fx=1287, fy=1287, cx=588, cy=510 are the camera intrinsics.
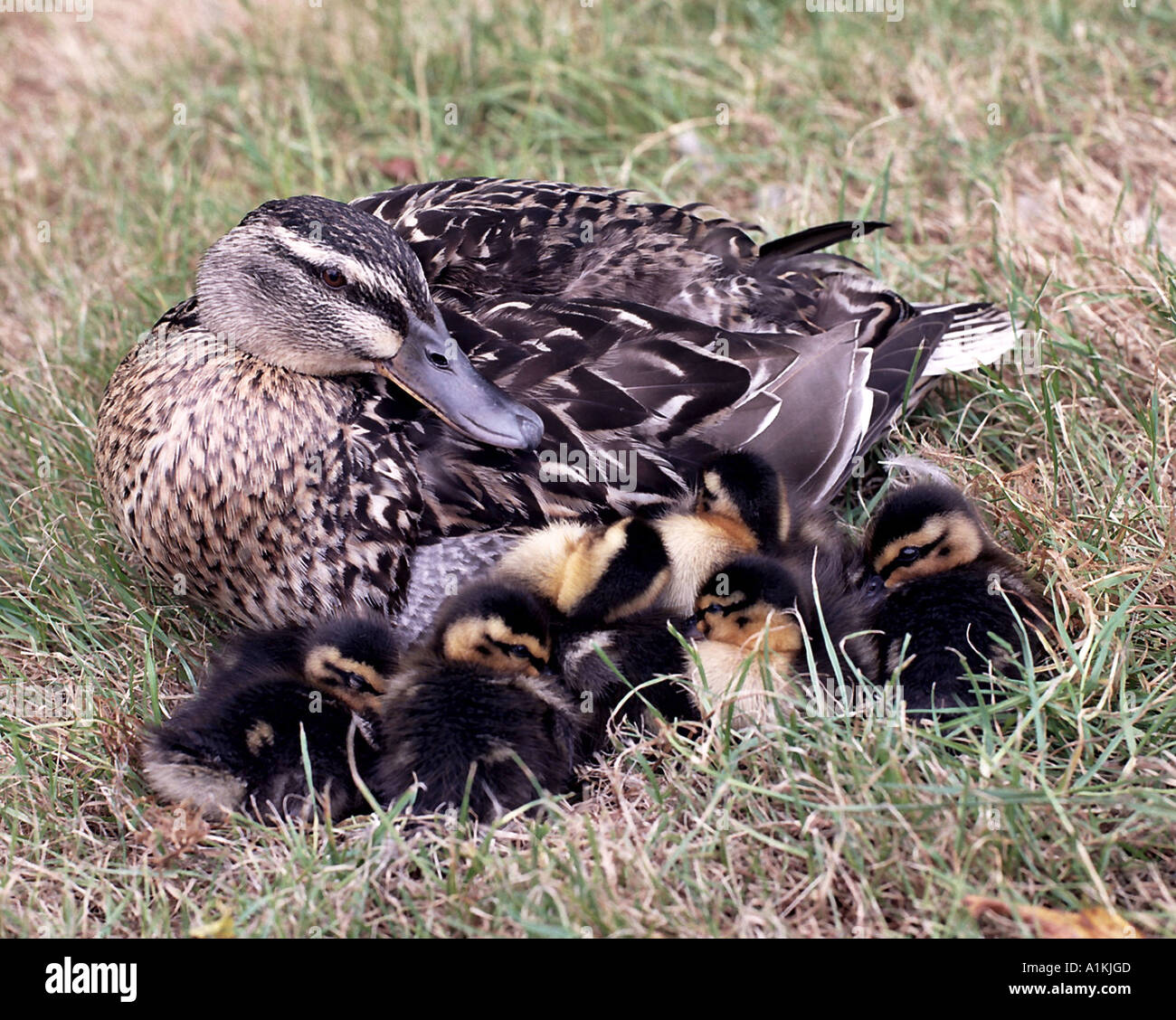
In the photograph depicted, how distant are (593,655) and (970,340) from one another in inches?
56.0

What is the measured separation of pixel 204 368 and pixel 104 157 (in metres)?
2.17

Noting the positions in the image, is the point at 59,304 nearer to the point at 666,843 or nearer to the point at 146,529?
the point at 146,529

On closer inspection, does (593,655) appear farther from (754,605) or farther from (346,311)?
(346,311)

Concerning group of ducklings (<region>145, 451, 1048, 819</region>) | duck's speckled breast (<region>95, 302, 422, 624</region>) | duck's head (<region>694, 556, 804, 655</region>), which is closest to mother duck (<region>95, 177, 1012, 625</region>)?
duck's speckled breast (<region>95, 302, 422, 624</region>)

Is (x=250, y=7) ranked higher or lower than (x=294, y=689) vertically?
higher

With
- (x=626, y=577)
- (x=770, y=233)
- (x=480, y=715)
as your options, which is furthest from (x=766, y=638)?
(x=770, y=233)

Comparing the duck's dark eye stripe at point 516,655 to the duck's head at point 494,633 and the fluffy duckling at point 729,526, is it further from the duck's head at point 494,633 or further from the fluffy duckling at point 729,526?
the fluffy duckling at point 729,526

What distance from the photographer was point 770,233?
4.03 metres

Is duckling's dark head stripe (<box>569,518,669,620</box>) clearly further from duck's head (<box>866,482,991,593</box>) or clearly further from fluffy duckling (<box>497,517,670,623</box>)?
duck's head (<box>866,482,991,593</box>)

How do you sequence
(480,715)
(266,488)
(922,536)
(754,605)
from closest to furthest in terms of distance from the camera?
(480,715) < (754,605) < (922,536) < (266,488)

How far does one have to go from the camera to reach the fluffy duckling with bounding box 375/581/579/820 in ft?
7.47

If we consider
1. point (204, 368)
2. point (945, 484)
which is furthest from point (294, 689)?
point (945, 484)

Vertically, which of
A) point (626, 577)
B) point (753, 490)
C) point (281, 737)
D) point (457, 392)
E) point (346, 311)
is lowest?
point (281, 737)
